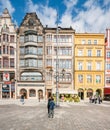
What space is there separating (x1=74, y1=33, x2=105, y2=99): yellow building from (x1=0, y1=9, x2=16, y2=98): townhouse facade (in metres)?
15.0

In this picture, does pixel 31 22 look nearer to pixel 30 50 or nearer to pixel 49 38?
pixel 49 38

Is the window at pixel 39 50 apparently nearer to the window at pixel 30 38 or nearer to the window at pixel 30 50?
the window at pixel 30 50

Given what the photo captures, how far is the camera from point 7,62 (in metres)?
49.9

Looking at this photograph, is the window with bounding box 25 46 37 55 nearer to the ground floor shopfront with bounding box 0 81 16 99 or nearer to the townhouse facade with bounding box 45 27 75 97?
the townhouse facade with bounding box 45 27 75 97

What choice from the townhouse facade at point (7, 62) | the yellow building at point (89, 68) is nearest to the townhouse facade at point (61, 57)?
the yellow building at point (89, 68)

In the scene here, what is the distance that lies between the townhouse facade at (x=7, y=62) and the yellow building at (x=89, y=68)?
49.2 feet

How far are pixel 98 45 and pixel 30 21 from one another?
17.6m

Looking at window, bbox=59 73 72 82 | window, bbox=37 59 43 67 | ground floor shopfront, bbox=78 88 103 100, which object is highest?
window, bbox=37 59 43 67

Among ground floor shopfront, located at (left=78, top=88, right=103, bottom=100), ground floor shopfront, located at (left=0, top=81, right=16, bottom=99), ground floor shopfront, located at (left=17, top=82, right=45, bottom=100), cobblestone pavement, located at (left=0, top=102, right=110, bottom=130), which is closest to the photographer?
cobblestone pavement, located at (left=0, top=102, right=110, bottom=130)

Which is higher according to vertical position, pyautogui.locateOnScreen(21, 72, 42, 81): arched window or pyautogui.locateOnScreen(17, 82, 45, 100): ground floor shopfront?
pyautogui.locateOnScreen(21, 72, 42, 81): arched window

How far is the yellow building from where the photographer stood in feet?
165

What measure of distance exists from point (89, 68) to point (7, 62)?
19.8 meters

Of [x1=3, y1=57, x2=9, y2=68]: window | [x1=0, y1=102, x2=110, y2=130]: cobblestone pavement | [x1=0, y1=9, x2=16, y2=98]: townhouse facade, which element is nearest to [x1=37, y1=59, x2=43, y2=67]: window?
[x1=0, y1=9, x2=16, y2=98]: townhouse facade

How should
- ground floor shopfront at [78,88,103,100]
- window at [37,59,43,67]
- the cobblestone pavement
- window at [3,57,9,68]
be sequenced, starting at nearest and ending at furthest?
the cobblestone pavement, window at [3,57,9,68], ground floor shopfront at [78,88,103,100], window at [37,59,43,67]
